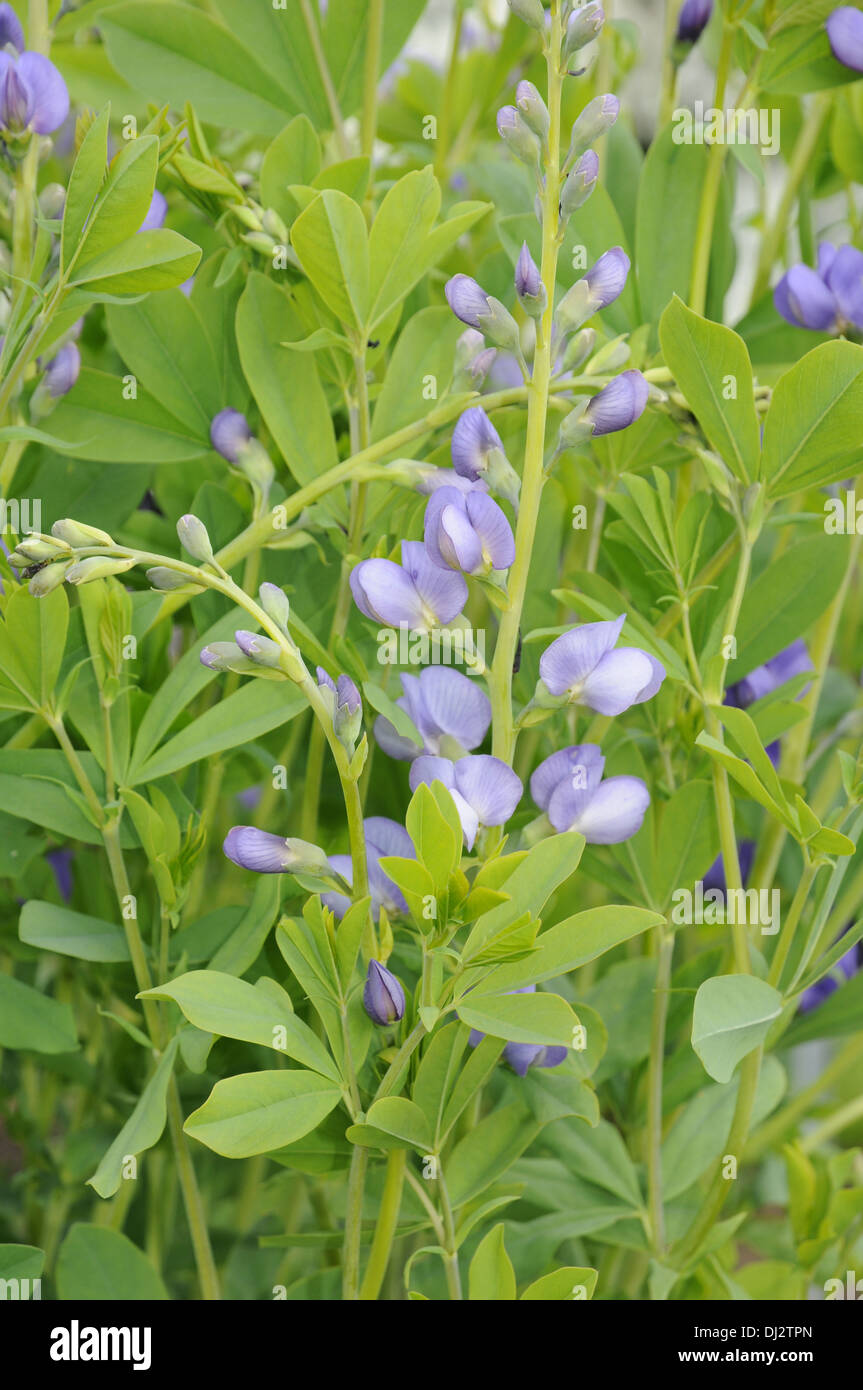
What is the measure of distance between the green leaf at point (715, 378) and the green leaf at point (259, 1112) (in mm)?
213

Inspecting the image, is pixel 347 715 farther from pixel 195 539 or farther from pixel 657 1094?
pixel 657 1094

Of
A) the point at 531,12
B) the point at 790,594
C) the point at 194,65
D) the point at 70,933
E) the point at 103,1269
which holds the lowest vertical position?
the point at 103,1269

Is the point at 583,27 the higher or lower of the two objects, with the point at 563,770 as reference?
higher

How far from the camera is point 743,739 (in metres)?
0.34

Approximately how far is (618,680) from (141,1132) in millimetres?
173

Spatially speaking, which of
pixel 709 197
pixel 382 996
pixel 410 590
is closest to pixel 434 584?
pixel 410 590

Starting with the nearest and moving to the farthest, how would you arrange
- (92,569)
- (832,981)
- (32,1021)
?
1. (92,569)
2. (32,1021)
3. (832,981)

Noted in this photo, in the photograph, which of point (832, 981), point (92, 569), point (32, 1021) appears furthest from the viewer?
point (832, 981)

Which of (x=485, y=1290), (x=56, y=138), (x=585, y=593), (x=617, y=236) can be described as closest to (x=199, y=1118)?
(x=485, y=1290)

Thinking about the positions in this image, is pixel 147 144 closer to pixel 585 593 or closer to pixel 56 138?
pixel 585 593

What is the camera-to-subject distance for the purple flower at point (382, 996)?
0.31m

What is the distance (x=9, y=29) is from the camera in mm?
397

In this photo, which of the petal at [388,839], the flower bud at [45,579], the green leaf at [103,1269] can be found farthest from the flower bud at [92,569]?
the green leaf at [103,1269]

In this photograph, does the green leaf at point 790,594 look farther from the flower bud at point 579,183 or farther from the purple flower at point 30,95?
the purple flower at point 30,95
